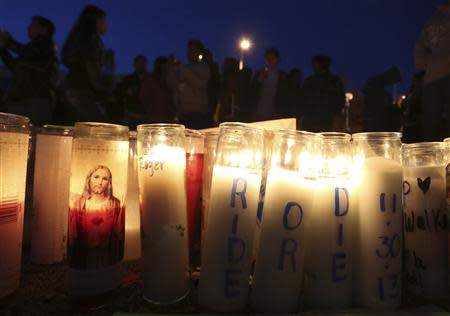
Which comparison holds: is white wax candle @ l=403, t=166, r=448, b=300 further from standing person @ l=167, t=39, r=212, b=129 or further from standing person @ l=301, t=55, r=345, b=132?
standing person @ l=301, t=55, r=345, b=132

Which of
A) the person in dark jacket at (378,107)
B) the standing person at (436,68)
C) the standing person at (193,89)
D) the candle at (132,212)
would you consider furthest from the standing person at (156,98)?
the person in dark jacket at (378,107)

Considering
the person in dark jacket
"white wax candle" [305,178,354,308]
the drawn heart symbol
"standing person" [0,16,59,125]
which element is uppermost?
the person in dark jacket

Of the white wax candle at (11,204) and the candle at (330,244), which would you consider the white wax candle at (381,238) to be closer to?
the candle at (330,244)

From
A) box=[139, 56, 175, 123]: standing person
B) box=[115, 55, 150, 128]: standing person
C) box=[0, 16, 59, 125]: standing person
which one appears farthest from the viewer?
box=[115, 55, 150, 128]: standing person

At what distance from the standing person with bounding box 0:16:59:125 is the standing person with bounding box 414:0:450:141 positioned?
263 cm

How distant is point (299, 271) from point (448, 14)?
7.56ft

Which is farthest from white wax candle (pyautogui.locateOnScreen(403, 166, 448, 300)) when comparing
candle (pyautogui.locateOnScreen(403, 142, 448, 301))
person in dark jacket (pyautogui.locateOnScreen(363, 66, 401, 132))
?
person in dark jacket (pyautogui.locateOnScreen(363, 66, 401, 132))

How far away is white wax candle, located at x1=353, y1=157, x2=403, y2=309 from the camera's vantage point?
2.13ft

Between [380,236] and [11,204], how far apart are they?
70cm

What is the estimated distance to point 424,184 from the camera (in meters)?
0.73

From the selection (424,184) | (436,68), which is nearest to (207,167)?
(424,184)

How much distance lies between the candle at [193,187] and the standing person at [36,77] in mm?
1874

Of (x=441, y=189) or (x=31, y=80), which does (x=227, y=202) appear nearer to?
(x=441, y=189)

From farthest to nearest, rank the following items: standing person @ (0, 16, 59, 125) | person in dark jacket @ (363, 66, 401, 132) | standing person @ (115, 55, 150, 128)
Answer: person in dark jacket @ (363, 66, 401, 132), standing person @ (115, 55, 150, 128), standing person @ (0, 16, 59, 125)
